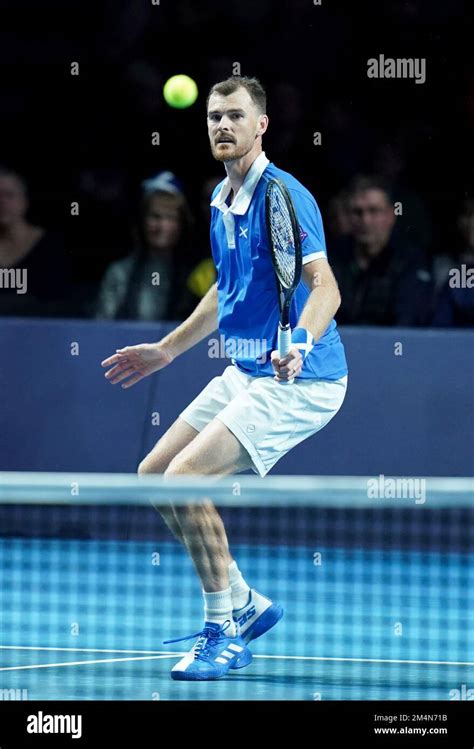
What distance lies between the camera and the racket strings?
5.37m

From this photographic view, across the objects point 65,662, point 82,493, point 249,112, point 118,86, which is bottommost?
point 65,662

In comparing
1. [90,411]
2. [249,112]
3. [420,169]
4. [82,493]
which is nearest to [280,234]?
[249,112]

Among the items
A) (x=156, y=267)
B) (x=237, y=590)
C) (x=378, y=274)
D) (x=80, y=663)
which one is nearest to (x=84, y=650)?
(x=80, y=663)

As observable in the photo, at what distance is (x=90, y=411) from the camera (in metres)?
8.27

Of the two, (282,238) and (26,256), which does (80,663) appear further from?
(26,256)

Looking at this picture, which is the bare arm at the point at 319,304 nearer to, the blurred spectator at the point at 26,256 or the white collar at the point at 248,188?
the white collar at the point at 248,188

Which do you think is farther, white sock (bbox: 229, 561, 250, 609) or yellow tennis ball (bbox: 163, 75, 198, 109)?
yellow tennis ball (bbox: 163, 75, 198, 109)

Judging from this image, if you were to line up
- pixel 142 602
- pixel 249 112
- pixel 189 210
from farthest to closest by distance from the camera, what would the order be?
pixel 189 210, pixel 142 602, pixel 249 112

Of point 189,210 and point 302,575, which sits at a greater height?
point 189,210

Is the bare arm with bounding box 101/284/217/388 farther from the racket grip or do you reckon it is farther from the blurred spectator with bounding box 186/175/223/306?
the blurred spectator with bounding box 186/175/223/306

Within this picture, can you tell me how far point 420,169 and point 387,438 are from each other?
1577mm

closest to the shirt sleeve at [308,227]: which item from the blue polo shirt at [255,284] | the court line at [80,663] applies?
the blue polo shirt at [255,284]

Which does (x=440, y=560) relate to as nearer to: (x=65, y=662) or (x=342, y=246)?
(x=342, y=246)

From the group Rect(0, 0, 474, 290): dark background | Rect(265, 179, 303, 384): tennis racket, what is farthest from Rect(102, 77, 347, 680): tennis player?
Rect(0, 0, 474, 290): dark background
